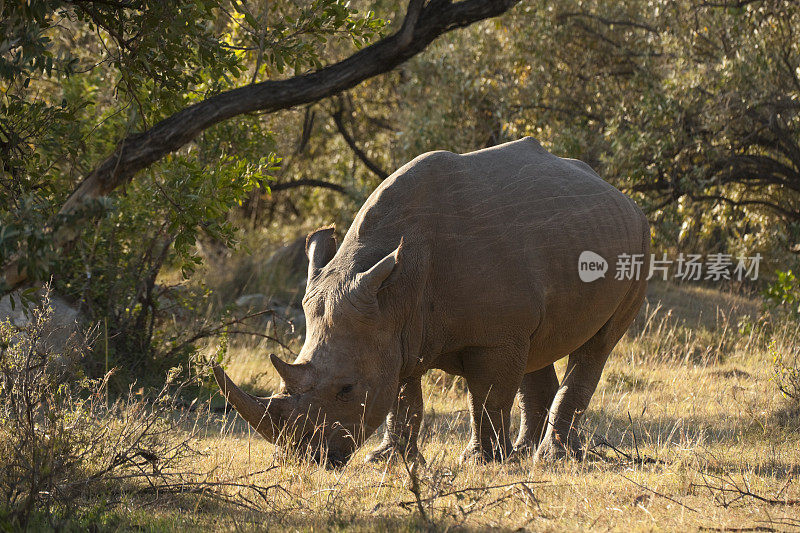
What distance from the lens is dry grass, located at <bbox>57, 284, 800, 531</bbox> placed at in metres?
4.80

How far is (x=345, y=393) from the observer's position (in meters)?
5.62

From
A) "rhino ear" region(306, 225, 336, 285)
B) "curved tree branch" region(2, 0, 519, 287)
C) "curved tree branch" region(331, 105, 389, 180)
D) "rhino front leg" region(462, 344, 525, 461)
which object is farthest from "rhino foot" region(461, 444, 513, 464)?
"curved tree branch" region(331, 105, 389, 180)

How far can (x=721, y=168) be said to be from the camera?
1263cm

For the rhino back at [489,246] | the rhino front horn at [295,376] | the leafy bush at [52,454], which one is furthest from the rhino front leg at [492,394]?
the leafy bush at [52,454]

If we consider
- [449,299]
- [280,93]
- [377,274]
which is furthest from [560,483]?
[280,93]

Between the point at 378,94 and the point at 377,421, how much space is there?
15330 millimetres

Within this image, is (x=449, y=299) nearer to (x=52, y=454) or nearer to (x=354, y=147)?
(x=52, y=454)

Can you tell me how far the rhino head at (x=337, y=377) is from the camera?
17.9ft

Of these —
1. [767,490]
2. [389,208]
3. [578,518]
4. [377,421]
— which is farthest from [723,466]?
[389,208]

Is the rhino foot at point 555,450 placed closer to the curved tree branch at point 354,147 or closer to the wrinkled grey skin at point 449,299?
the wrinkled grey skin at point 449,299

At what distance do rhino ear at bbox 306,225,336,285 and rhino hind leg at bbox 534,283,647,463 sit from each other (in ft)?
7.12

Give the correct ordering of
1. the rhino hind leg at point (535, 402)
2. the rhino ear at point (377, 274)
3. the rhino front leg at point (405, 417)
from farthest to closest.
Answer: the rhino hind leg at point (535, 402) → the rhino front leg at point (405, 417) → the rhino ear at point (377, 274)

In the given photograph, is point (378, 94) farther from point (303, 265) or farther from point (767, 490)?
point (767, 490)

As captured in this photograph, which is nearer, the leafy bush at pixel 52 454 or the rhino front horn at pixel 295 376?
the leafy bush at pixel 52 454
